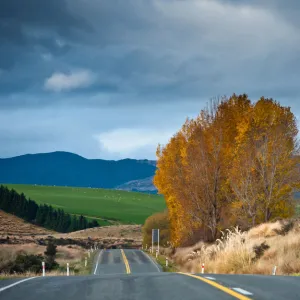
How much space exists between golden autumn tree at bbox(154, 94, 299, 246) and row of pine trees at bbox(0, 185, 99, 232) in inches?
4868

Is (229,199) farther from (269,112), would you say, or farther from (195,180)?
(269,112)

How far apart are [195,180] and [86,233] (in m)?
108

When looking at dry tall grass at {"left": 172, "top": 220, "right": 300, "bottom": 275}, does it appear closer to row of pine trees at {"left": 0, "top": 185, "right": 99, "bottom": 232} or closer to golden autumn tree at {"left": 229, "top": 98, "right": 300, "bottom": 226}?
golden autumn tree at {"left": 229, "top": 98, "right": 300, "bottom": 226}

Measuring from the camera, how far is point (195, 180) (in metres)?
42.4

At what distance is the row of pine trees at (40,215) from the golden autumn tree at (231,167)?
124 meters

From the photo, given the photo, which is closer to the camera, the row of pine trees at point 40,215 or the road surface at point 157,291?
the road surface at point 157,291

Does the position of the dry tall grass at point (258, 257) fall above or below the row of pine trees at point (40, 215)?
below

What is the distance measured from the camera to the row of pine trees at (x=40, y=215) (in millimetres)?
169500

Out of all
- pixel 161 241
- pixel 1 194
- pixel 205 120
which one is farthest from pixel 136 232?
pixel 205 120

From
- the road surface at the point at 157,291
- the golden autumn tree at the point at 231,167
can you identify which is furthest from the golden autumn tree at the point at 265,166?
the road surface at the point at 157,291

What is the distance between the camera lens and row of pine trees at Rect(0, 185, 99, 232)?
556 feet

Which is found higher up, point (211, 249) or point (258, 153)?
point (258, 153)

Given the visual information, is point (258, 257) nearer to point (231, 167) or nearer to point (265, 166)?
point (265, 166)

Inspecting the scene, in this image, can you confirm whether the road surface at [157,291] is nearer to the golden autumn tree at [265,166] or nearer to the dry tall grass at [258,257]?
the dry tall grass at [258,257]
